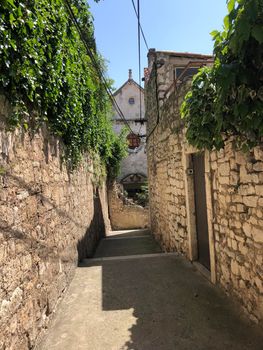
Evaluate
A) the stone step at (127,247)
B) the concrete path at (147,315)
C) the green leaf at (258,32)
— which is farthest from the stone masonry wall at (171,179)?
the green leaf at (258,32)

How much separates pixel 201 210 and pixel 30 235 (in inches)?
116

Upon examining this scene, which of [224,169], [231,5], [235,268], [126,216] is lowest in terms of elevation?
[126,216]

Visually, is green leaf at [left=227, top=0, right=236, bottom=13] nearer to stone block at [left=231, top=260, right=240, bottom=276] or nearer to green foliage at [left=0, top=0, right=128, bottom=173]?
green foliage at [left=0, top=0, right=128, bottom=173]

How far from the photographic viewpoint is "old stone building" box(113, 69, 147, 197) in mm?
19016

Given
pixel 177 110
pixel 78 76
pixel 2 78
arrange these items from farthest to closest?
1. pixel 177 110
2. pixel 78 76
3. pixel 2 78

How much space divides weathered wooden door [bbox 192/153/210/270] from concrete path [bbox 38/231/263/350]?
0.35 meters

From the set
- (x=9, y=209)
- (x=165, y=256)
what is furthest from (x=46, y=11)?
(x=165, y=256)

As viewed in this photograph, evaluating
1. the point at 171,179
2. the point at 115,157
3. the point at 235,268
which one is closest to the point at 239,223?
the point at 235,268

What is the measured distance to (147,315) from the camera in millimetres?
3125

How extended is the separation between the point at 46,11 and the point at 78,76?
1.77 m

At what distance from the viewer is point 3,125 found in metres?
2.23

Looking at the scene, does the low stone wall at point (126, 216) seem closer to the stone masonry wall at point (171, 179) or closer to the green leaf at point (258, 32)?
the stone masonry wall at point (171, 179)

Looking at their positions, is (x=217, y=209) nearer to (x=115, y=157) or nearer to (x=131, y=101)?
(x=115, y=157)

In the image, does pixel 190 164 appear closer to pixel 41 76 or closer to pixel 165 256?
pixel 165 256
